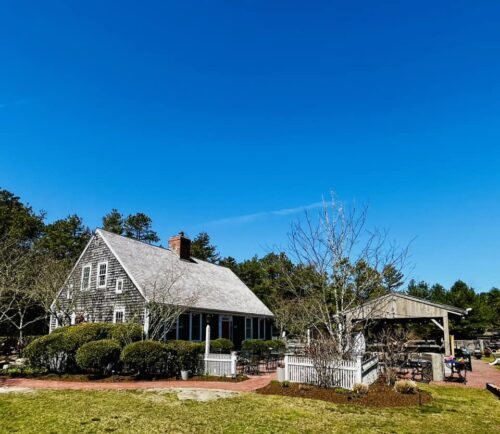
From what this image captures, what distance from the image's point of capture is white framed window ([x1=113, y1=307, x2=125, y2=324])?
22.4 meters

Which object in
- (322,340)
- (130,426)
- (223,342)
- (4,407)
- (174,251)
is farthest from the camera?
(174,251)

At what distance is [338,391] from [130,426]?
6561mm

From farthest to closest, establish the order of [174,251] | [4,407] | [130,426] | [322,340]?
[174,251] → [322,340] → [4,407] → [130,426]

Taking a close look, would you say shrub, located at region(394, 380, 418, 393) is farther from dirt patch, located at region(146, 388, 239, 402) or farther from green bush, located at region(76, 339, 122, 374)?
green bush, located at region(76, 339, 122, 374)

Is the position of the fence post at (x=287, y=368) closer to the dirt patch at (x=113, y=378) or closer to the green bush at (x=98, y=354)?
the dirt patch at (x=113, y=378)

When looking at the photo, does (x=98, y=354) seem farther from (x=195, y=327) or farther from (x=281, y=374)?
(x=195, y=327)

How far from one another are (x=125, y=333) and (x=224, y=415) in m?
9.80

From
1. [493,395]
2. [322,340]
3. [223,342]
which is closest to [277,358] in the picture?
[223,342]

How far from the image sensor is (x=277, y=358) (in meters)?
21.9

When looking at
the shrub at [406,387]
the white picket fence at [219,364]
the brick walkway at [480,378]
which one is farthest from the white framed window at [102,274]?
the brick walkway at [480,378]

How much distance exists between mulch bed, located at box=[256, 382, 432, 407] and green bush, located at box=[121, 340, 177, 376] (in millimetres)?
4726

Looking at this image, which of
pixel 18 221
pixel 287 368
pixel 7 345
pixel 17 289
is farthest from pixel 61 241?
pixel 287 368

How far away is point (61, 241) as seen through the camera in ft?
147

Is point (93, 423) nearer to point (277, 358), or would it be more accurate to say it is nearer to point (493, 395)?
point (493, 395)
